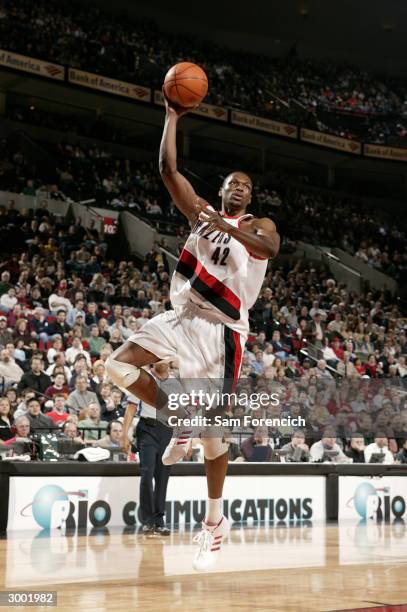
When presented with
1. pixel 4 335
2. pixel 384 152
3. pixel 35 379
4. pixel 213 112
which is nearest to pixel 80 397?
pixel 35 379

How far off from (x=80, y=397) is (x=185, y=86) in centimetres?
682

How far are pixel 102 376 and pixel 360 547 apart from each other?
18.2 feet

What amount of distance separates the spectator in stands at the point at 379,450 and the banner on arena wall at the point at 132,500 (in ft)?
5.27

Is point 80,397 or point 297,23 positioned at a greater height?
point 297,23

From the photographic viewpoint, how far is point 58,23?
86.3 ft

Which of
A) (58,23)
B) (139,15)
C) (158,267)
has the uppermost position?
(139,15)

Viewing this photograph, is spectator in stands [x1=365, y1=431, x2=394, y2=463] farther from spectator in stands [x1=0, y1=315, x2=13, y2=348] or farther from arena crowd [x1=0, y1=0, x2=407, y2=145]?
arena crowd [x1=0, y1=0, x2=407, y2=145]

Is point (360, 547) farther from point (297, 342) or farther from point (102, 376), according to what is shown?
point (297, 342)

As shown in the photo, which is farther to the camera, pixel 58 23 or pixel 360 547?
pixel 58 23

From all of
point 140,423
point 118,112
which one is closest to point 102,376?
point 140,423

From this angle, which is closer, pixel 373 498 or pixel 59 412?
pixel 59 412

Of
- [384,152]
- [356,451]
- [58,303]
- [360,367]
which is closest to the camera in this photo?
[356,451]

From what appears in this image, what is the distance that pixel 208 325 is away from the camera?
552 centimetres

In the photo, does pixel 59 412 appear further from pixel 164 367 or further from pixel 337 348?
pixel 337 348
